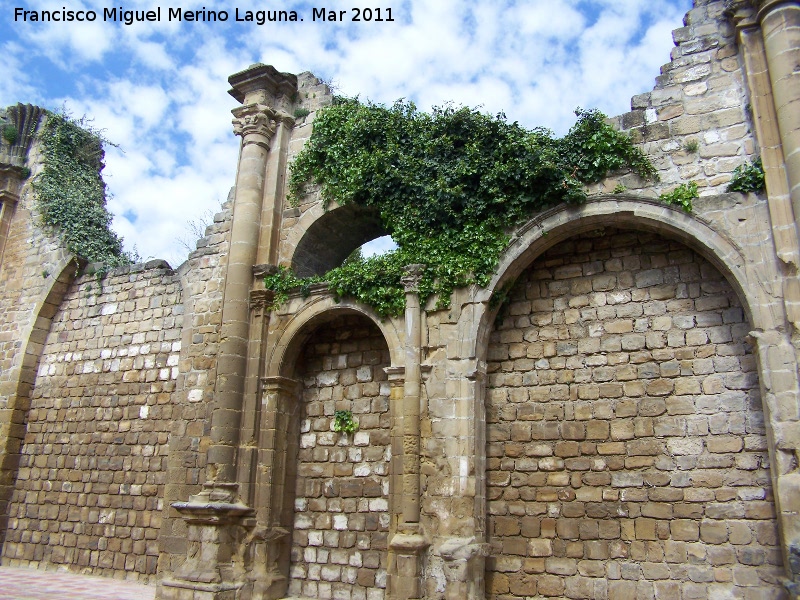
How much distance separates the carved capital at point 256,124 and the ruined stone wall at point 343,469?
11.4ft

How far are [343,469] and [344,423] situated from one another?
0.68 metres

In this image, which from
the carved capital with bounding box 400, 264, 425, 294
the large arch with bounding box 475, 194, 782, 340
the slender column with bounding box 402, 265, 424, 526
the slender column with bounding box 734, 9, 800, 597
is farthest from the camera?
the carved capital with bounding box 400, 264, 425, 294

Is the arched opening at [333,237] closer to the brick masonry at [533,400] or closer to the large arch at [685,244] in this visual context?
the brick masonry at [533,400]

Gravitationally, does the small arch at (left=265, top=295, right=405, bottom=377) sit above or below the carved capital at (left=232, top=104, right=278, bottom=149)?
below

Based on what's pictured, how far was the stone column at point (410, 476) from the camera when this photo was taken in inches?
336

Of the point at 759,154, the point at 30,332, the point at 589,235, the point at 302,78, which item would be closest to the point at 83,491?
the point at 30,332

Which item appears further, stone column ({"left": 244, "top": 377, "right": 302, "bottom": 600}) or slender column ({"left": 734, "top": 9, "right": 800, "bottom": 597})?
stone column ({"left": 244, "top": 377, "right": 302, "bottom": 600})

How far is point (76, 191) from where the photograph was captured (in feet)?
52.1

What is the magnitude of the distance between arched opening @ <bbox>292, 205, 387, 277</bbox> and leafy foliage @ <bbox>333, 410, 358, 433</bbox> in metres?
2.49

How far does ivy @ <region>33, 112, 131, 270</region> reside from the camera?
15086 millimetres

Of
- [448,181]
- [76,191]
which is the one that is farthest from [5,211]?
[448,181]

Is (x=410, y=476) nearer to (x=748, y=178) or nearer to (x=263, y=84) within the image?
(x=748, y=178)

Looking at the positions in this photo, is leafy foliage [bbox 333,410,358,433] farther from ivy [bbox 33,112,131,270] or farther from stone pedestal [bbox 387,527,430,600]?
ivy [bbox 33,112,131,270]

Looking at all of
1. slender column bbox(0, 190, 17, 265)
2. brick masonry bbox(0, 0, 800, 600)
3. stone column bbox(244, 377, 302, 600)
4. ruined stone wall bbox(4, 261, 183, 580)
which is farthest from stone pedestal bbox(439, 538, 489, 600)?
slender column bbox(0, 190, 17, 265)
